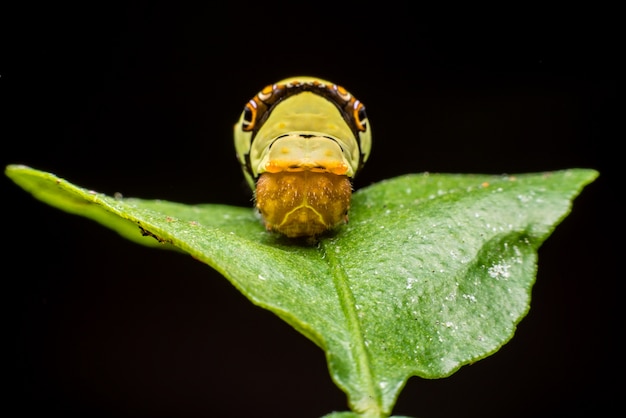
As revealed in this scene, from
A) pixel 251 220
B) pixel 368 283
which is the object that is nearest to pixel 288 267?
pixel 368 283

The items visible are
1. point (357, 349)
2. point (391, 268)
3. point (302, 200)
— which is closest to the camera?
point (357, 349)

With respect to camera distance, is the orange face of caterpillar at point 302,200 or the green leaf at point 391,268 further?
the orange face of caterpillar at point 302,200

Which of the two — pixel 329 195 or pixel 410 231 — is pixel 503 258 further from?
pixel 329 195

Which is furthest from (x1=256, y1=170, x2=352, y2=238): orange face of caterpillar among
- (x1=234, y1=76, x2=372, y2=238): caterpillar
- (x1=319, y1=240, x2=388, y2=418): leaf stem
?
(x1=319, y1=240, x2=388, y2=418): leaf stem

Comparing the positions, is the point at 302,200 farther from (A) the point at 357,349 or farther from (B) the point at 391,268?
(A) the point at 357,349

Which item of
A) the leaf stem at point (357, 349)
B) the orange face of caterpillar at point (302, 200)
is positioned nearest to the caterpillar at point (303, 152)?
the orange face of caterpillar at point (302, 200)

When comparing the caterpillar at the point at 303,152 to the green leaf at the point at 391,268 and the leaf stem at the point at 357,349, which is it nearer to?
the green leaf at the point at 391,268

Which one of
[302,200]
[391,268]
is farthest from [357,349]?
[302,200]
